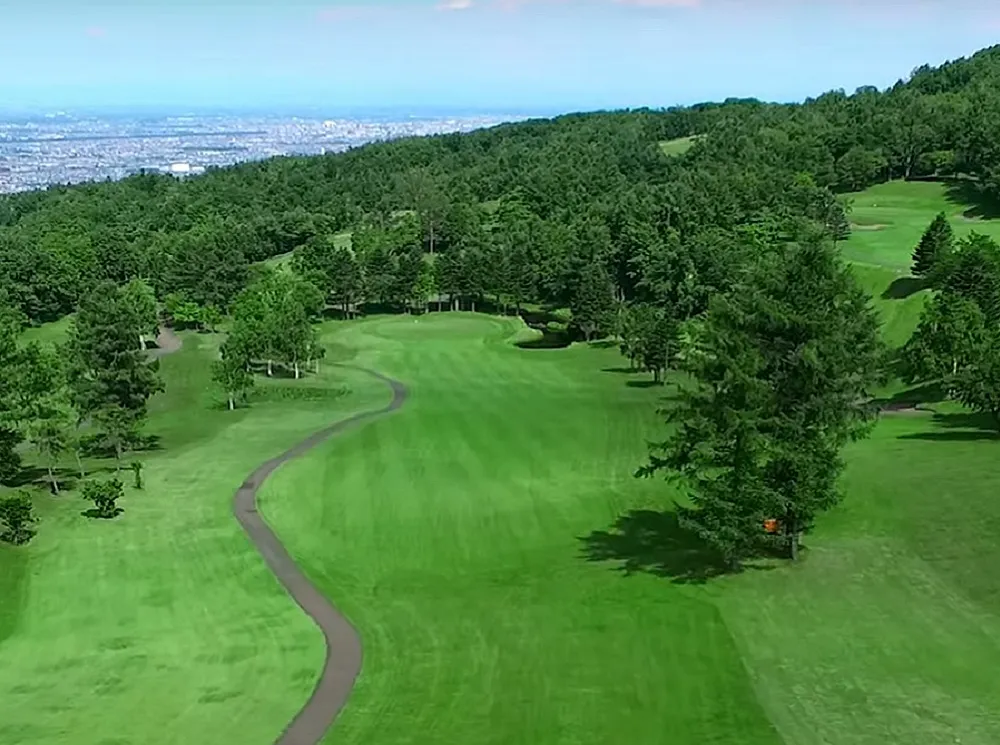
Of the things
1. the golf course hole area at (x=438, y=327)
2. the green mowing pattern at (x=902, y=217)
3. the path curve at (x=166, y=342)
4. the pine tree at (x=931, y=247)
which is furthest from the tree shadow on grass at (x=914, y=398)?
the path curve at (x=166, y=342)

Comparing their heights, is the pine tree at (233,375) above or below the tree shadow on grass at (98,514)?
above

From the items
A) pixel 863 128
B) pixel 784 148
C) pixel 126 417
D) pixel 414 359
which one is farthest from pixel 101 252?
pixel 863 128

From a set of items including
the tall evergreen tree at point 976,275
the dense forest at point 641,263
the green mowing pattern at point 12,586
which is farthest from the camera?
the tall evergreen tree at point 976,275

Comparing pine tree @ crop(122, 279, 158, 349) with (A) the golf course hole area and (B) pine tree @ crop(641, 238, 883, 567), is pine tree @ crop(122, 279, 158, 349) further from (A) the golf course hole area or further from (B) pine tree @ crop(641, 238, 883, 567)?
(B) pine tree @ crop(641, 238, 883, 567)

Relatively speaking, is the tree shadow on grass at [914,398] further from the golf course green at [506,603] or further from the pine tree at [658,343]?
the pine tree at [658,343]

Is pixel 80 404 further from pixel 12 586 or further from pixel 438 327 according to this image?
pixel 438 327

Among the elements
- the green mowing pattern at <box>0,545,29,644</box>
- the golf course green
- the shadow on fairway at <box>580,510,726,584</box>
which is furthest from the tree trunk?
the green mowing pattern at <box>0,545,29,644</box>

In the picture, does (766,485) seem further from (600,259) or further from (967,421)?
(600,259)

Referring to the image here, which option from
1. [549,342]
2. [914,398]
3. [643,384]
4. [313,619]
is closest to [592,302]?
[549,342]
